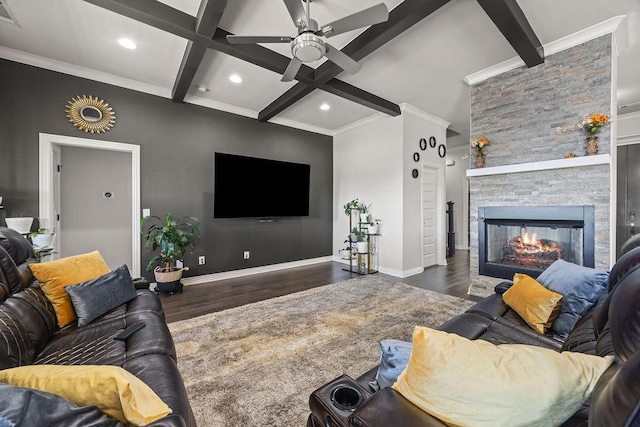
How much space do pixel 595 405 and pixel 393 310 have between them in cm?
253

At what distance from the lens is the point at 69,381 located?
73 cm

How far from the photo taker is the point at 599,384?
25.4 inches

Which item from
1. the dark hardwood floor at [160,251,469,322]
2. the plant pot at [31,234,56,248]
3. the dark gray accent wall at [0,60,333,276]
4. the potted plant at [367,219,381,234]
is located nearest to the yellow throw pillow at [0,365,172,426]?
the dark hardwood floor at [160,251,469,322]

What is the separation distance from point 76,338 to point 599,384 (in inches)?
92.9

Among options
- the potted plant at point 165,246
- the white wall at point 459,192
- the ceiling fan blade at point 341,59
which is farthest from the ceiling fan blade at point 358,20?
the white wall at point 459,192

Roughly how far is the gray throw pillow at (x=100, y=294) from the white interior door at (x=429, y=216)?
4.62 meters

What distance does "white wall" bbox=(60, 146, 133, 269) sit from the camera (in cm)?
408

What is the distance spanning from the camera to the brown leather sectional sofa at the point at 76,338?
45.7 inches

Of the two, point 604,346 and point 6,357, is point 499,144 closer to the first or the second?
point 604,346

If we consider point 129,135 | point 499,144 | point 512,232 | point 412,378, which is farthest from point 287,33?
point 512,232

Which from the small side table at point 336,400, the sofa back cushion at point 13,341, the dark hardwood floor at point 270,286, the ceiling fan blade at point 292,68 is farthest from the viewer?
the dark hardwood floor at point 270,286

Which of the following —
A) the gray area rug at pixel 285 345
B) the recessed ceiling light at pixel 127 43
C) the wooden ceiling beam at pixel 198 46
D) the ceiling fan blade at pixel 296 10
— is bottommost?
the gray area rug at pixel 285 345

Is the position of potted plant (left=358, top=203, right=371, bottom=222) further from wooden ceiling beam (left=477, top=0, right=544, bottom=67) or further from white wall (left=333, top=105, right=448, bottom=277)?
wooden ceiling beam (left=477, top=0, right=544, bottom=67)

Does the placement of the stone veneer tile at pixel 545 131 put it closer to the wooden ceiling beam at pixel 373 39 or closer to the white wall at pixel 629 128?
the wooden ceiling beam at pixel 373 39
